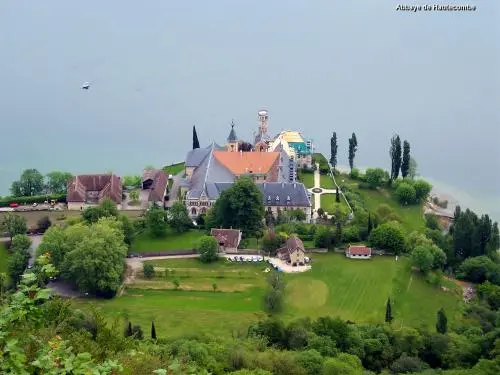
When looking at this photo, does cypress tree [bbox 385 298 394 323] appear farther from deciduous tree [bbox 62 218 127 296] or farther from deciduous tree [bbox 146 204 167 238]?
deciduous tree [bbox 146 204 167 238]

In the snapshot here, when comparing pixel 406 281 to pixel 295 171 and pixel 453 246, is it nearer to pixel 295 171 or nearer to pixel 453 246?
pixel 453 246

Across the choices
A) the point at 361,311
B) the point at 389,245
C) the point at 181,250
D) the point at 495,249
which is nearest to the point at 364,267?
the point at 389,245

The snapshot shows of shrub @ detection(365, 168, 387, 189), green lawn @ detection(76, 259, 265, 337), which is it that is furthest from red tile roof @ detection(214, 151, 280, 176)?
green lawn @ detection(76, 259, 265, 337)

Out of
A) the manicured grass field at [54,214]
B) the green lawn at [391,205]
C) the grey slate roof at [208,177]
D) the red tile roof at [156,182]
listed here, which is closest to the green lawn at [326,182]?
the green lawn at [391,205]

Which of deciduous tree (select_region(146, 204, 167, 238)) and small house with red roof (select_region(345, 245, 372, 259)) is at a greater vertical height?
deciduous tree (select_region(146, 204, 167, 238))

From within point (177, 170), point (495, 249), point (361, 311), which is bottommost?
point (361, 311)

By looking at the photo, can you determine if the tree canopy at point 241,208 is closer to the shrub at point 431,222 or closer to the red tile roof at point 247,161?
the red tile roof at point 247,161

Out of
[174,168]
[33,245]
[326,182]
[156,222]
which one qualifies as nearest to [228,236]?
[156,222]
